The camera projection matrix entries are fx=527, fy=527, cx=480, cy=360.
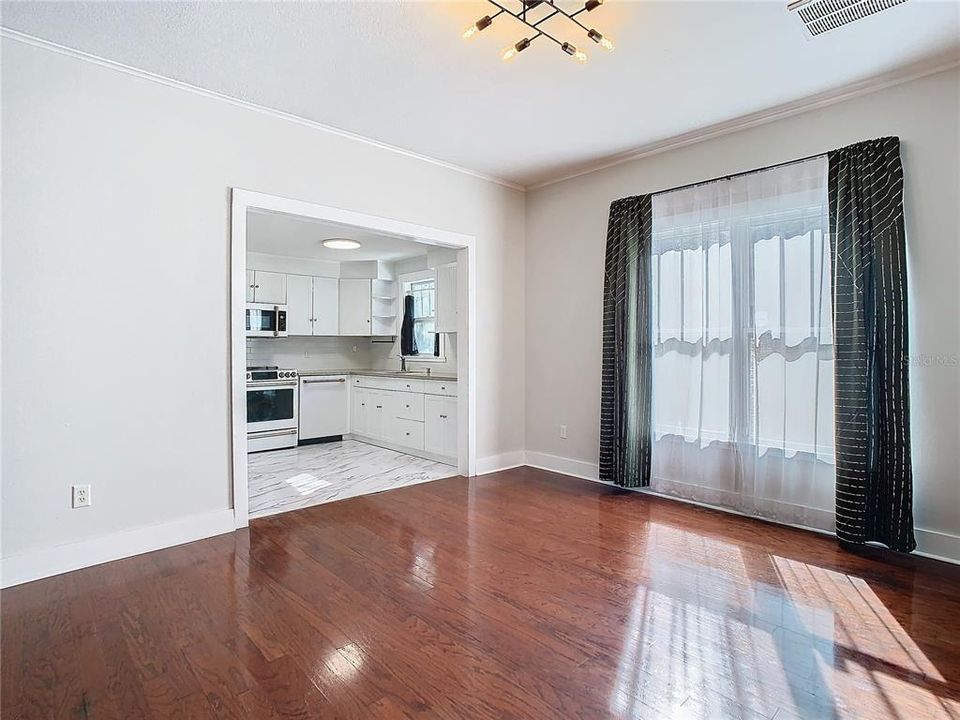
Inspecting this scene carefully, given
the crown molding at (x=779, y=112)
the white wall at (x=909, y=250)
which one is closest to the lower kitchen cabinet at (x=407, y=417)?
the white wall at (x=909, y=250)

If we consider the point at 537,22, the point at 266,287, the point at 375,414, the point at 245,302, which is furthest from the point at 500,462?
the point at 266,287

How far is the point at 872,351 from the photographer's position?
3020 mm

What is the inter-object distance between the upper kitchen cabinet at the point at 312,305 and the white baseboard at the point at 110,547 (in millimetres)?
4024

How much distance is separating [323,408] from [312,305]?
146 cm

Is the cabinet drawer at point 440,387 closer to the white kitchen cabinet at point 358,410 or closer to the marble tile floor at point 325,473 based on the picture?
the marble tile floor at point 325,473

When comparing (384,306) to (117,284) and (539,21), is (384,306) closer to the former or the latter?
(117,284)

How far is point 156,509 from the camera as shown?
3068 millimetres

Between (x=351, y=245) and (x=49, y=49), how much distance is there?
3710mm

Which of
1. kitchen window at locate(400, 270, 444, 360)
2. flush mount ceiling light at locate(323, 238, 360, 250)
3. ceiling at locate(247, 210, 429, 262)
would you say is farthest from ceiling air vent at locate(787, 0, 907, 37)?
kitchen window at locate(400, 270, 444, 360)

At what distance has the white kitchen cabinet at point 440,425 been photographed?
5.40 meters

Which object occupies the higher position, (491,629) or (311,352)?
(311,352)

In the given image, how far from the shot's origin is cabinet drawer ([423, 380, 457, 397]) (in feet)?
17.8

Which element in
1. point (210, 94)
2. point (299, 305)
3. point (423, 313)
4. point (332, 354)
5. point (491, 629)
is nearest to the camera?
point (491, 629)

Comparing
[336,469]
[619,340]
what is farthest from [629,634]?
[336,469]
